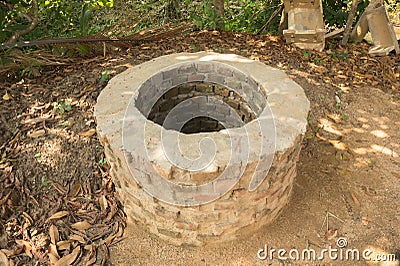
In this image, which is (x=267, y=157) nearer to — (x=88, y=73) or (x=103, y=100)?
(x=103, y=100)

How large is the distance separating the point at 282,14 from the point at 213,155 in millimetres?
4143

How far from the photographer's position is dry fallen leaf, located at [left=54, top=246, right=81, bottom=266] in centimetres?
→ 306

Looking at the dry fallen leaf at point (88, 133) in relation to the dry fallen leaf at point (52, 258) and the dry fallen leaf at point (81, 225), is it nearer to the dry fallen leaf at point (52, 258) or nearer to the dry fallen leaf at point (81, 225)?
the dry fallen leaf at point (81, 225)

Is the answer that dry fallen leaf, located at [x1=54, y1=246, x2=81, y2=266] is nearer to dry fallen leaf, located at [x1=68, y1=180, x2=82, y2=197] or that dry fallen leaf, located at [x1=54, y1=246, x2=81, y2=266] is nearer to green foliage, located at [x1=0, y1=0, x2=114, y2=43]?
dry fallen leaf, located at [x1=68, y1=180, x2=82, y2=197]

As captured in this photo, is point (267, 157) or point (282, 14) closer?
point (267, 157)

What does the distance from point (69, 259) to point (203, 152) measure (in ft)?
5.02

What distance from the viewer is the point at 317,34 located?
5.36 meters

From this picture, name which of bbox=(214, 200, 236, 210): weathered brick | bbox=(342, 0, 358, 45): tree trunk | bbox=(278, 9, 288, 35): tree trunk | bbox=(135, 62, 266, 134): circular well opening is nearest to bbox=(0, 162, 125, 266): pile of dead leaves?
bbox=(135, 62, 266, 134): circular well opening

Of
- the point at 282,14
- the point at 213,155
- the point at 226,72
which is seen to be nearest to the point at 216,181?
the point at 213,155

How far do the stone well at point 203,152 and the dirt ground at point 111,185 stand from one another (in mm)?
252

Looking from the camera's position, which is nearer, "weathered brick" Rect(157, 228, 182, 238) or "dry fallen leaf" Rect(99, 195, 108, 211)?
"weathered brick" Rect(157, 228, 182, 238)

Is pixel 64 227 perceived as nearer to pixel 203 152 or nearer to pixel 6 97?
pixel 203 152

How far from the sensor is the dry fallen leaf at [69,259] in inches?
120

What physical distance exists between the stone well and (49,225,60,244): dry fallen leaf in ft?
2.15
